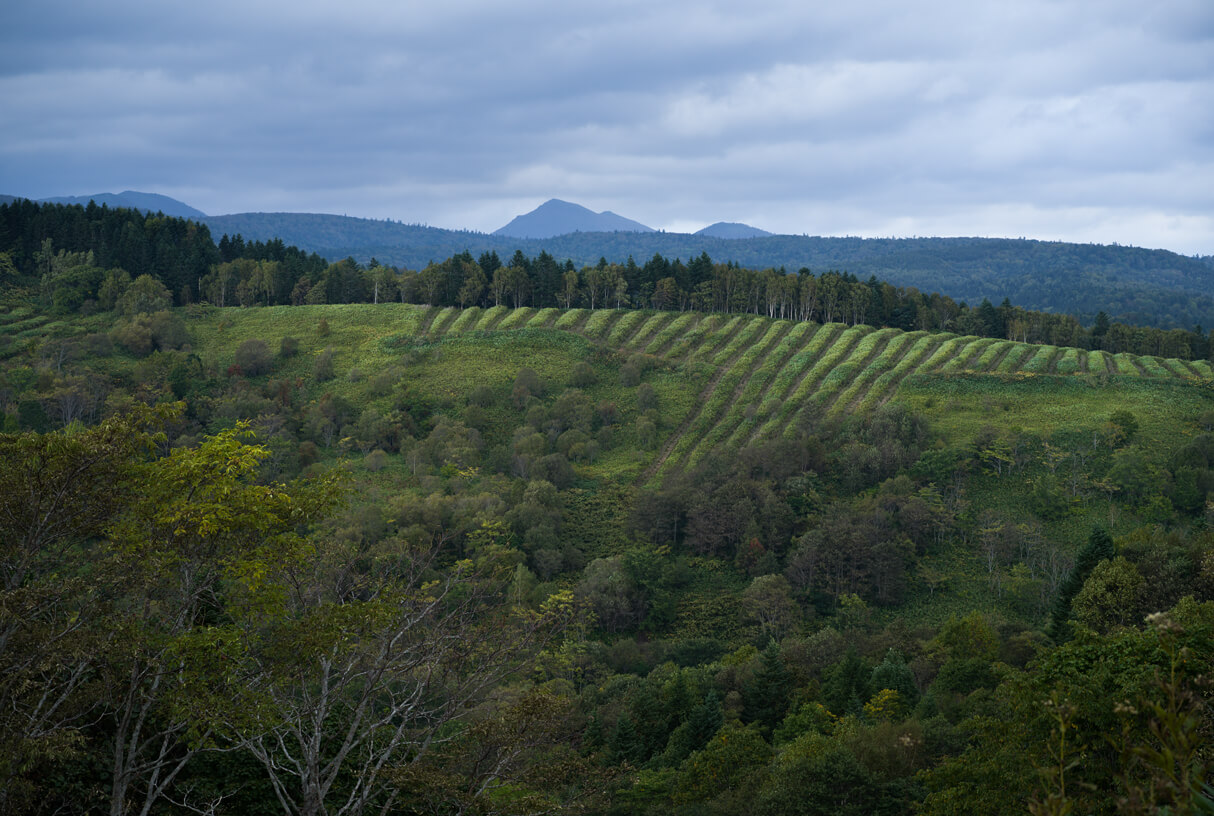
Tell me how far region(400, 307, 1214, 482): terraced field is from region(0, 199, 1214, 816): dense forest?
598 mm

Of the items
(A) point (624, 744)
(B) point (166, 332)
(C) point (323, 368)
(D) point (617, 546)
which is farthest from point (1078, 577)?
(B) point (166, 332)

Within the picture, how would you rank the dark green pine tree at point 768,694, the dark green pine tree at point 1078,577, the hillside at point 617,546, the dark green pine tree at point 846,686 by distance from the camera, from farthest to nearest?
the dark green pine tree at point 768,694
the dark green pine tree at point 1078,577
the dark green pine tree at point 846,686
the hillside at point 617,546

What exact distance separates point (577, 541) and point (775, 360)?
36227 millimetres

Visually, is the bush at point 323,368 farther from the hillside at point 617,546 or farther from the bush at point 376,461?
the bush at point 376,461

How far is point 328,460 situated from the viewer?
70188mm

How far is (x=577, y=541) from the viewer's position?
60.1 meters

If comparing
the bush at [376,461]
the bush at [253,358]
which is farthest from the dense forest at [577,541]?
the bush at [376,461]

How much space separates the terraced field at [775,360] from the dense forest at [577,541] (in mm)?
598

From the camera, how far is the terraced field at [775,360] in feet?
244

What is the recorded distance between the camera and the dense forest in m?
12.5

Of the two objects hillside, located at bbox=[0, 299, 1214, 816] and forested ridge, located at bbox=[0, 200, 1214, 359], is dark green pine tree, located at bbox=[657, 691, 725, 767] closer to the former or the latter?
hillside, located at bbox=[0, 299, 1214, 816]

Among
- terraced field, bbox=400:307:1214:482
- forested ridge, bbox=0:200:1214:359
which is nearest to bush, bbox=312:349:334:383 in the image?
terraced field, bbox=400:307:1214:482

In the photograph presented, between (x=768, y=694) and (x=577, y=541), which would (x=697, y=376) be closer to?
(x=577, y=541)

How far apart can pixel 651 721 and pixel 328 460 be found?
1755 inches
